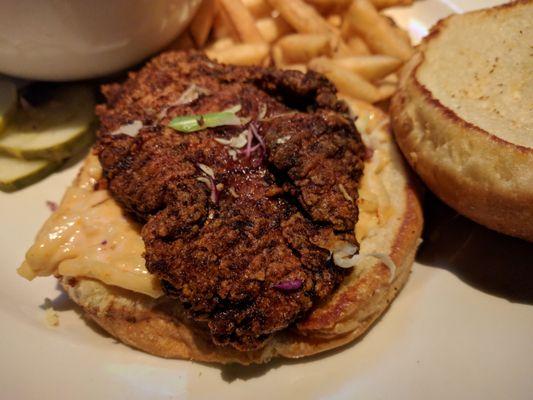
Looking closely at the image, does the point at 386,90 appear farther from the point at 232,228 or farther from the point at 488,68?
the point at 232,228

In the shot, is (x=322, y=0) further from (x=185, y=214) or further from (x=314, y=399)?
(x=314, y=399)

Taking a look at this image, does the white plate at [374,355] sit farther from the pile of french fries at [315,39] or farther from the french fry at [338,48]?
the french fry at [338,48]

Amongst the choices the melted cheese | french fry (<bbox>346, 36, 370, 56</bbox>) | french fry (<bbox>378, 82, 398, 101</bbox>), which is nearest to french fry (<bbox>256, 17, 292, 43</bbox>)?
french fry (<bbox>346, 36, 370, 56</bbox>)

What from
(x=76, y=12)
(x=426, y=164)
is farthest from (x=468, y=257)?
(x=76, y=12)

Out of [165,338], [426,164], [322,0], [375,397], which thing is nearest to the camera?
[375,397]

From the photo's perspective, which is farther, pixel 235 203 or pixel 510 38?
pixel 510 38

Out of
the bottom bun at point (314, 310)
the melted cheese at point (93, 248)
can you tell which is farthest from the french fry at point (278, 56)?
the melted cheese at point (93, 248)

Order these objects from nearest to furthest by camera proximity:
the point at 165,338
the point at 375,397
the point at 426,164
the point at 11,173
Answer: the point at 375,397
the point at 165,338
the point at 426,164
the point at 11,173
